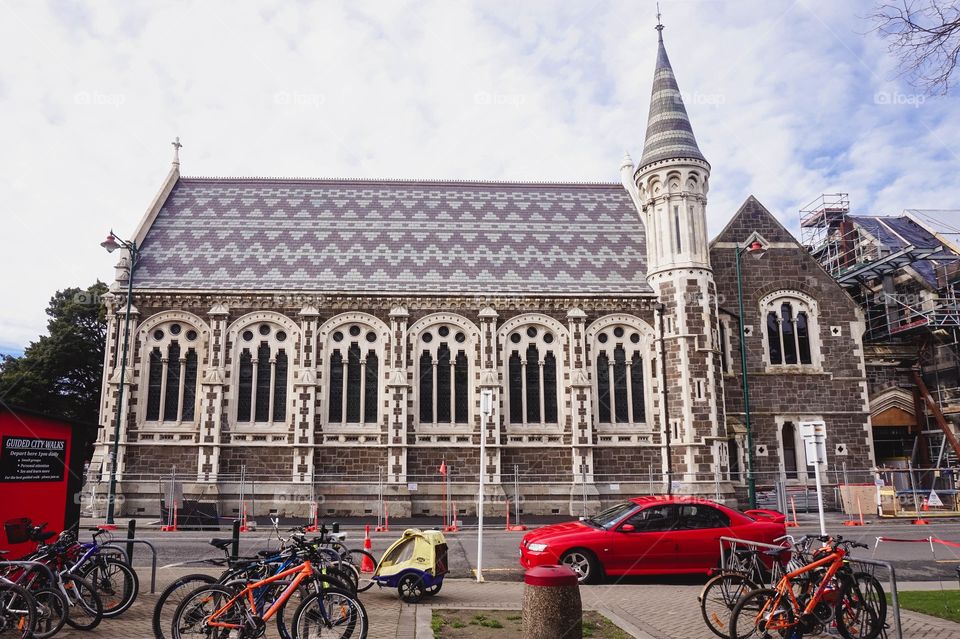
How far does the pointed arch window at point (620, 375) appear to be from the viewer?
27406mm

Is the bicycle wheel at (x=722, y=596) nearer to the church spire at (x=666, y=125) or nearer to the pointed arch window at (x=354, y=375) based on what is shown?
the pointed arch window at (x=354, y=375)

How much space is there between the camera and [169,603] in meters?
8.05

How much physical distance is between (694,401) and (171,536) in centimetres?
1809

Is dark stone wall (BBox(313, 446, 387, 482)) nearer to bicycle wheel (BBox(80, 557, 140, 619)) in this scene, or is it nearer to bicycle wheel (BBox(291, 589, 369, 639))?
bicycle wheel (BBox(80, 557, 140, 619))

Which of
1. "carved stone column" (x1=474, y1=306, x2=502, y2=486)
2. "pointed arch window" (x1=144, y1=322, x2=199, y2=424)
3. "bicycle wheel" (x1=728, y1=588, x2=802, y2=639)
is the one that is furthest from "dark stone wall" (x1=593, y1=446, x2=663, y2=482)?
"bicycle wheel" (x1=728, y1=588, x2=802, y2=639)

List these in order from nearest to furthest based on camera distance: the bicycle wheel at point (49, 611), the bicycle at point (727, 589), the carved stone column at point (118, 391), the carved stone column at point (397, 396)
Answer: the bicycle wheel at point (49, 611) < the bicycle at point (727, 589) < the carved stone column at point (118, 391) < the carved stone column at point (397, 396)

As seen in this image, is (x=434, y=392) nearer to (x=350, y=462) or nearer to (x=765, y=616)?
(x=350, y=462)

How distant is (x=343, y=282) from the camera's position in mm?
27906

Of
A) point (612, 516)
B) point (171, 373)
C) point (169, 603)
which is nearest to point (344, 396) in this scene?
point (171, 373)

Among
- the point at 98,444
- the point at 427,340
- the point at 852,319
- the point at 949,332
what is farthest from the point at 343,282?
the point at 949,332

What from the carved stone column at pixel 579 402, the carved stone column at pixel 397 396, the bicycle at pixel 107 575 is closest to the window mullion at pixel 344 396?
the carved stone column at pixel 397 396

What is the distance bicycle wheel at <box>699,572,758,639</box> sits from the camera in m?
9.05

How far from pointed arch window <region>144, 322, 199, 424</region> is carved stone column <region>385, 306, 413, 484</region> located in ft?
24.4

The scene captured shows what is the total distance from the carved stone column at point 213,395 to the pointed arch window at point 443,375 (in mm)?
7346
